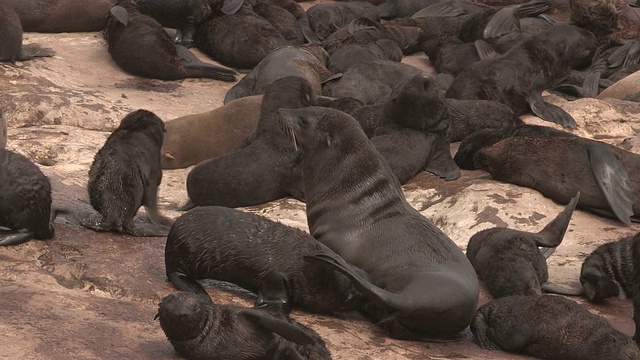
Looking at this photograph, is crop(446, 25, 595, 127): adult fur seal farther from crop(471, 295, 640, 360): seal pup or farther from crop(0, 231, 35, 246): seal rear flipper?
crop(0, 231, 35, 246): seal rear flipper

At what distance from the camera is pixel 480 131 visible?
9922mm

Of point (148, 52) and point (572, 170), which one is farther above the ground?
point (572, 170)

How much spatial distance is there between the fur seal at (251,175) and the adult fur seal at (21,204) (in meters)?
2.61

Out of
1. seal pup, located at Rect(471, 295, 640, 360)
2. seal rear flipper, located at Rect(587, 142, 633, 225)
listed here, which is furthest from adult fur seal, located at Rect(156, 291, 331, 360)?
seal rear flipper, located at Rect(587, 142, 633, 225)

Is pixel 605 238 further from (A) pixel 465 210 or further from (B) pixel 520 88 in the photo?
(B) pixel 520 88

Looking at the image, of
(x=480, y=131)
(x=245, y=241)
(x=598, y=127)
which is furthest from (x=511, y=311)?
(x=598, y=127)

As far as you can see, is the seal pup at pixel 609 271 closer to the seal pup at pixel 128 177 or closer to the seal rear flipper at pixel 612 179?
the seal rear flipper at pixel 612 179

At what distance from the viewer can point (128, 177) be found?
23.1 ft

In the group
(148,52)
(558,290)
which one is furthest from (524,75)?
(558,290)

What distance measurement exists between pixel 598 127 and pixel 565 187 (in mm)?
2251

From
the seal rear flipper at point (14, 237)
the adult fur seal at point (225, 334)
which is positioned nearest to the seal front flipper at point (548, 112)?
the seal rear flipper at point (14, 237)

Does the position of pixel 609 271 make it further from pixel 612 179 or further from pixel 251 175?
pixel 251 175

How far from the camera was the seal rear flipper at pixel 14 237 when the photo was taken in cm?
603

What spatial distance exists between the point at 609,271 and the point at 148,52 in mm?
6745
